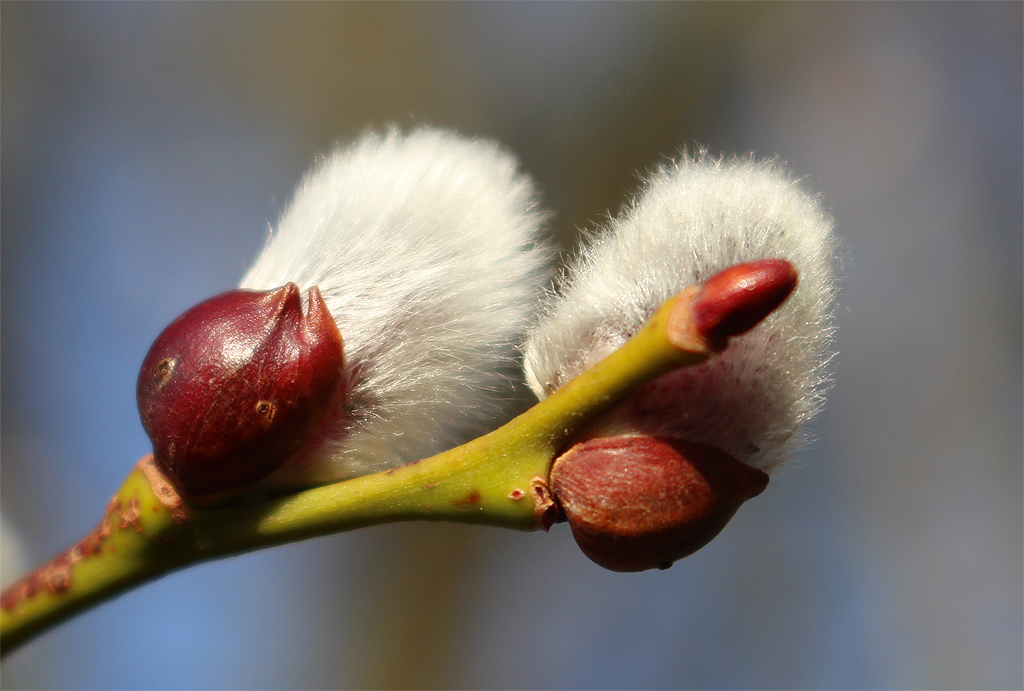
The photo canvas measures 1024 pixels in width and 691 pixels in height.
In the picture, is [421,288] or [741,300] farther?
[421,288]

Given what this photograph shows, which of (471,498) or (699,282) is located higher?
(699,282)

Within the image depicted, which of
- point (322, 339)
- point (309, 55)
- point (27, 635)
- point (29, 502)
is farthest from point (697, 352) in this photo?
point (309, 55)

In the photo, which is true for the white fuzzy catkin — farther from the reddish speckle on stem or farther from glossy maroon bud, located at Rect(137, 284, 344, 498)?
glossy maroon bud, located at Rect(137, 284, 344, 498)

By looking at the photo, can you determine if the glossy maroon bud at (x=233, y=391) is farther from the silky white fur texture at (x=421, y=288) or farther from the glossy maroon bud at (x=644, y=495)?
the glossy maroon bud at (x=644, y=495)

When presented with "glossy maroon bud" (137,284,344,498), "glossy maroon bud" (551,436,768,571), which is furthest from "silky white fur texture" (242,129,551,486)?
"glossy maroon bud" (551,436,768,571)

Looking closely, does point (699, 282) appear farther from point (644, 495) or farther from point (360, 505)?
point (360, 505)

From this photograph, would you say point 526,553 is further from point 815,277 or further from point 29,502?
point 815,277

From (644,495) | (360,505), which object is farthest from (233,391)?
(644,495)
